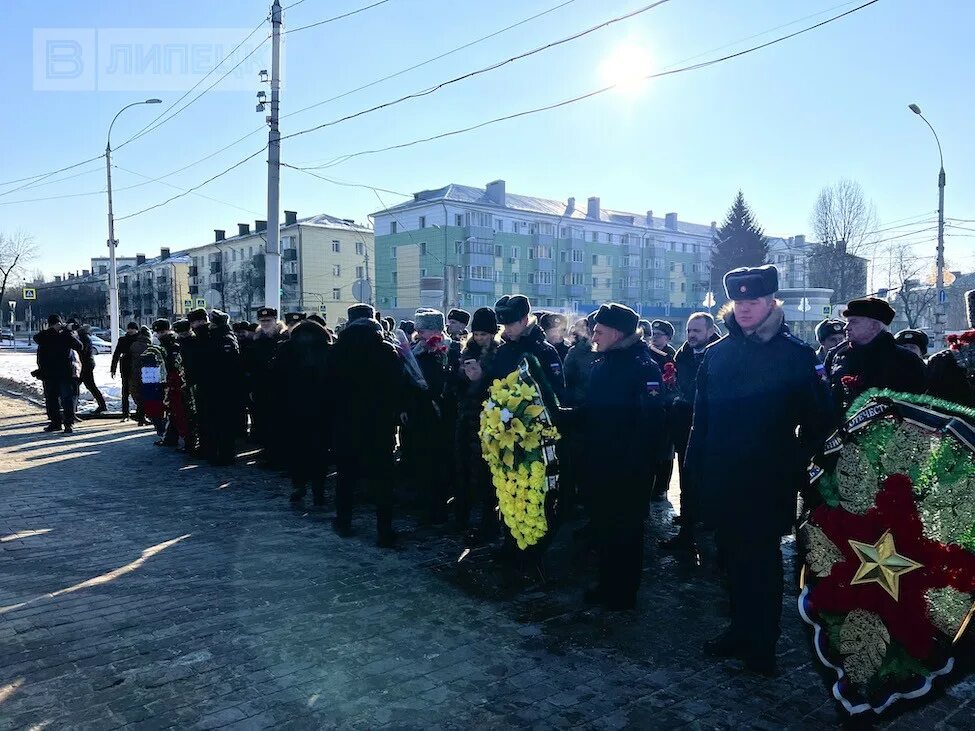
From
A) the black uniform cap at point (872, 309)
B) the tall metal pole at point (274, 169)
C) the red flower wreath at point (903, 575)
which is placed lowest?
the red flower wreath at point (903, 575)

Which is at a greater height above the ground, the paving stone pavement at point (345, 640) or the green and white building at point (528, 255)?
the green and white building at point (528, 255)

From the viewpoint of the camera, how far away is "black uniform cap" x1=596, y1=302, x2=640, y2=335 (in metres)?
4.54

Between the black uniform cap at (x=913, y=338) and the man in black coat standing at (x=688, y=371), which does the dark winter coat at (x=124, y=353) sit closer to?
the man in black coat standing at (x=688, y=371)

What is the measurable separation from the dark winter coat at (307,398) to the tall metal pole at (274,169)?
681 cm

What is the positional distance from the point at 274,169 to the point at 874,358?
1213cm

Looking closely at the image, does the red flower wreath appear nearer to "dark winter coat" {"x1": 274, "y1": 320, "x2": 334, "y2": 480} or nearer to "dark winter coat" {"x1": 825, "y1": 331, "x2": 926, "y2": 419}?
"dark winter coat" {"x1": 825, "y1": 331, "x2": 926, "y2": 419}

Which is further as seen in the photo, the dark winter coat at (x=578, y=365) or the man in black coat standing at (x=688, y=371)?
the dark winter coat at (x=578, y=365)

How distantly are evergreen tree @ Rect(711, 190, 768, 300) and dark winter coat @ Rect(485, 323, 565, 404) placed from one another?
180 feet

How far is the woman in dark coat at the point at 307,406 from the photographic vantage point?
7036 mm

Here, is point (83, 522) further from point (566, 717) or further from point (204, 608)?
point (566, 717)

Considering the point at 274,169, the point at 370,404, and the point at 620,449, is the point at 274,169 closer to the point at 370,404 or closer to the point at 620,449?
the point at 370,404

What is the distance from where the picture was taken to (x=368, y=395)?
5934mm

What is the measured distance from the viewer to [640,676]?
364 centimetres

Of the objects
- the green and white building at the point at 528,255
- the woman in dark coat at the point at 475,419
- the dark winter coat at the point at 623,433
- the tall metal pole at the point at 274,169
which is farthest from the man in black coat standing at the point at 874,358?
the green and white building at the point at 528,255
